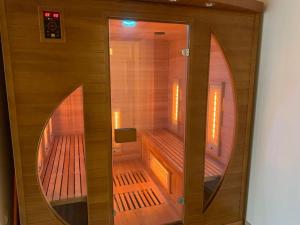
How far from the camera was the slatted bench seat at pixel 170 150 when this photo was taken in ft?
5.87

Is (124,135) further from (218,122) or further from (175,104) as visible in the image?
(218,122)

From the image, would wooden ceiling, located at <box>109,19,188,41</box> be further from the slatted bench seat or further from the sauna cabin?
the slatted bench seat

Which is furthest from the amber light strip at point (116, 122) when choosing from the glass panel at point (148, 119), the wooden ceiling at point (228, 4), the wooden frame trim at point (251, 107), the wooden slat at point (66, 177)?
the wooden frame trim at point (251, 107)

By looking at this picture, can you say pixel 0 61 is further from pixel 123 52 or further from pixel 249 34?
→ pixel 249 34

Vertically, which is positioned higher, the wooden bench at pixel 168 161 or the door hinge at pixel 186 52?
the door hinge at pixel 186 52

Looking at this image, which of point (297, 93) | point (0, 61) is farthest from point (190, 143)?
point (0, 61)

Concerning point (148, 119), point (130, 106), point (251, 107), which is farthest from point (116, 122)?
point (251, 107)

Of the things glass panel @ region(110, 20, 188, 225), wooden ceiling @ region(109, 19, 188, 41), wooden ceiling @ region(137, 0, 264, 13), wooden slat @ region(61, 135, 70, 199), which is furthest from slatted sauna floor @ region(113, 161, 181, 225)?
wooden ceiling @ region(137, 0, 264, 13)

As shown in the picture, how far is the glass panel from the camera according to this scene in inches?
62.7

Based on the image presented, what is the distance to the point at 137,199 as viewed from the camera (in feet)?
6.95

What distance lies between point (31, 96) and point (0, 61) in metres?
0.29

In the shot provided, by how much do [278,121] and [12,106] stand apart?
169cm

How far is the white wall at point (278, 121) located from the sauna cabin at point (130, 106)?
0.09 metres

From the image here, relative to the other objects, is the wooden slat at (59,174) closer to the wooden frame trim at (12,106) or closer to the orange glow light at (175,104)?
the wooden frame trim at (12,106)
